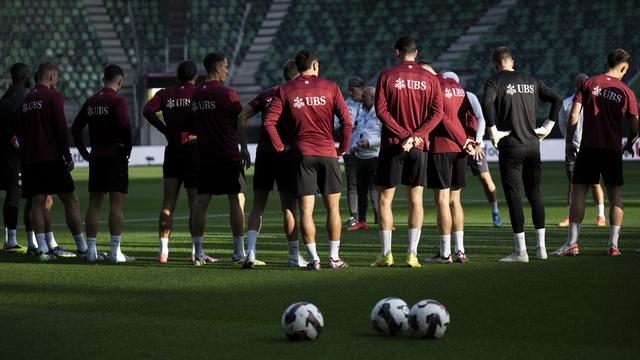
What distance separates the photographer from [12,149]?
13.9 metres

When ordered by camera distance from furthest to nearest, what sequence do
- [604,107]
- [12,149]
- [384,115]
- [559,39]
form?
[559,39]
[12,149]
[604,107]
[384,115]

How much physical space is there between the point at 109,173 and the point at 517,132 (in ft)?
13.9

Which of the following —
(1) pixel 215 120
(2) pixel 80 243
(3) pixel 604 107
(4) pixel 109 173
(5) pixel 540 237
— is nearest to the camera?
(1) pixel 215 120

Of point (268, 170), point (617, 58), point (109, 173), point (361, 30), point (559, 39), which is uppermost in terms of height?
point (361, 30)

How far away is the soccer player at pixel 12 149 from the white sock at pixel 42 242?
87 centimetres

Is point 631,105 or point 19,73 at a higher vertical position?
point 19,73

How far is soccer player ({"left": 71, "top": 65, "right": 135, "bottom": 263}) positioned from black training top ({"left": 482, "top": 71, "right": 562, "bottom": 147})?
380 cm

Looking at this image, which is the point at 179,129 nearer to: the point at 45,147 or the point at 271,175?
the point at 271,175

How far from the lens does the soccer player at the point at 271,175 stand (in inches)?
440

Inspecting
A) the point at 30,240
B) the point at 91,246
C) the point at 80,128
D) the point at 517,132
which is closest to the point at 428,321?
the point at 517,132

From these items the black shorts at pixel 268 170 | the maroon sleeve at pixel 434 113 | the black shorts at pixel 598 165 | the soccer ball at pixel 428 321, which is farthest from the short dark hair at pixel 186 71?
the soccer ball at pixel 428 321

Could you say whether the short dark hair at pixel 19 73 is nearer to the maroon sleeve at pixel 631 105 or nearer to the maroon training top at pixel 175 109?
the maroon training top at pixel 175 109

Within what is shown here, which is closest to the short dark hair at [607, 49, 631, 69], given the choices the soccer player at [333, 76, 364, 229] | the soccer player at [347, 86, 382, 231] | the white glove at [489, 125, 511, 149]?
the white glove at [489, 125, 511, 149]

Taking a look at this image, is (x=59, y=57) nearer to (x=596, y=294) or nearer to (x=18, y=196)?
(x=18, y=196)
